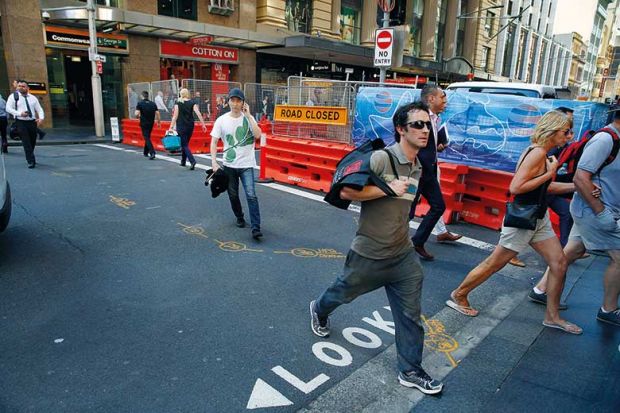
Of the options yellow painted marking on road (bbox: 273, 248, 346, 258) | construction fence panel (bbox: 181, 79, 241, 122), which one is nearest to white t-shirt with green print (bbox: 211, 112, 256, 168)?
yellow painted marking on road (bbox: 273, 248, 346, 258)

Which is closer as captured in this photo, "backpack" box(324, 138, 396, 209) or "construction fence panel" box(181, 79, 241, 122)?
"backpack" box(324, 138, 396, 209)

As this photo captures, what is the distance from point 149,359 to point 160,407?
54 centimetres

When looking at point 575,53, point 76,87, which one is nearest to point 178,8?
point 76,87

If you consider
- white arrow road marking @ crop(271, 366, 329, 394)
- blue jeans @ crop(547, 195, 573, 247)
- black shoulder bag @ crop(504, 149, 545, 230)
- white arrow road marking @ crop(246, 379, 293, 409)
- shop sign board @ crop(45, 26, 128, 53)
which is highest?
shop sign board @ crop(45, 26, 128, 53)

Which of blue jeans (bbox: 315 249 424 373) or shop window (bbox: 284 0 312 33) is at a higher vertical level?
shop window (bbox: 284 0 312 33)

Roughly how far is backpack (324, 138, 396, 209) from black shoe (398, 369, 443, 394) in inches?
48.4

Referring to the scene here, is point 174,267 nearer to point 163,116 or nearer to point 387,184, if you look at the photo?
point 387,184

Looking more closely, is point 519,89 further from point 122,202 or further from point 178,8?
point 178,8

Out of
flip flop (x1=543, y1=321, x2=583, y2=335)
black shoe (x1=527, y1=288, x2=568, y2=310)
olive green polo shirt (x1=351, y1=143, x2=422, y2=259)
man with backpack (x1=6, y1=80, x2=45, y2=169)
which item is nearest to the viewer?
olive green polo shirt (x1=351, y1=143, x2=422, y2=259)

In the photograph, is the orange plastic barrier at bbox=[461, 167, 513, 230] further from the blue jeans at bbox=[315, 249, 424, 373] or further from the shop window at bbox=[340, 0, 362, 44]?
the shop window at bbox=[340, 0, 362, 44]

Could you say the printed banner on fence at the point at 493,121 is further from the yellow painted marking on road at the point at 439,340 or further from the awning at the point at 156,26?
the awning at the point at 156,26

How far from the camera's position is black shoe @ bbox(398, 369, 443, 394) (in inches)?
110

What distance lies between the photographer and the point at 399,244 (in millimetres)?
2859

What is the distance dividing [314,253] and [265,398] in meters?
2.73
